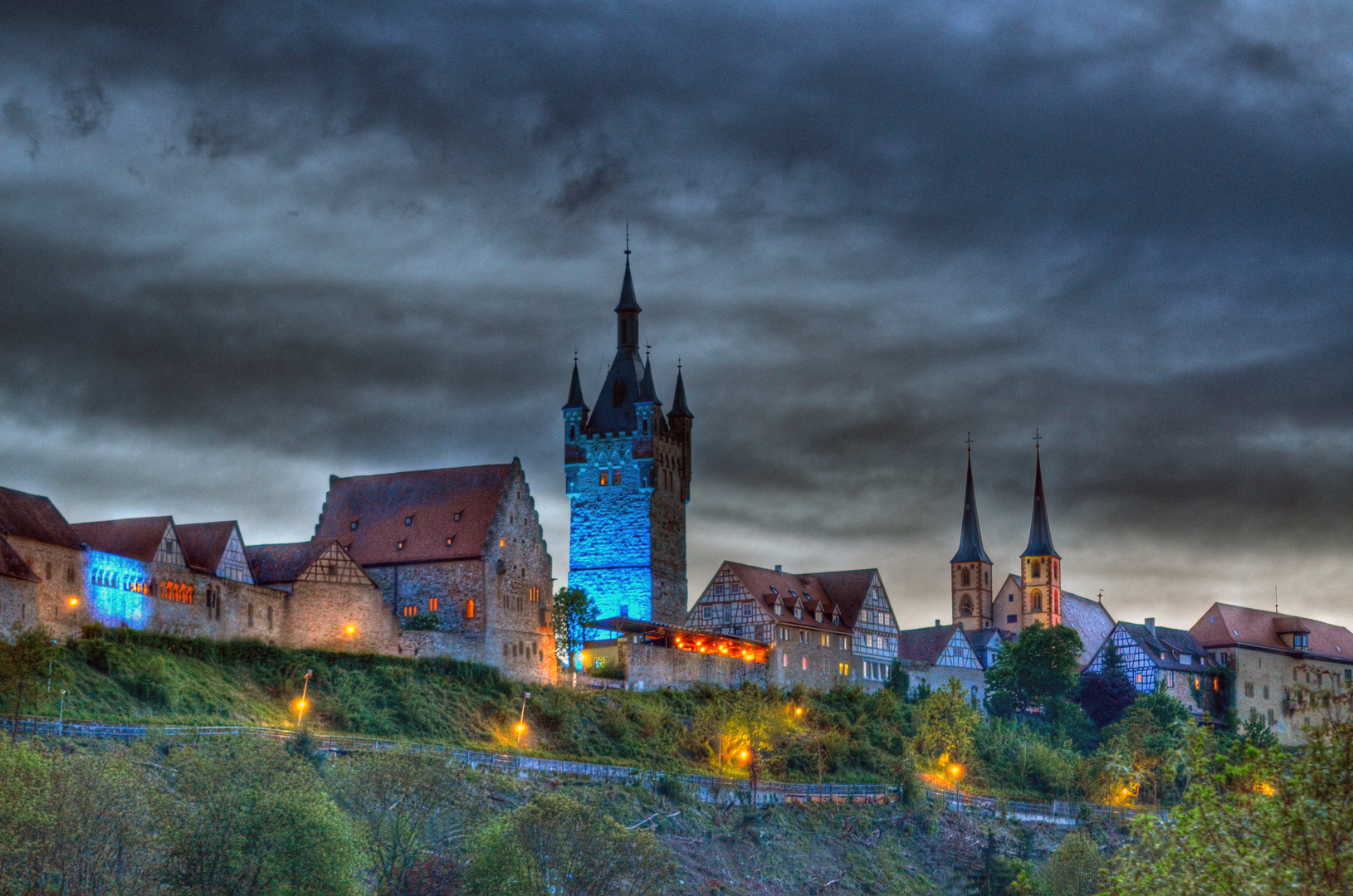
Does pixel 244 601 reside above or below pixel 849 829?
above

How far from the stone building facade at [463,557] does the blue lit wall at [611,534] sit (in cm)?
1488

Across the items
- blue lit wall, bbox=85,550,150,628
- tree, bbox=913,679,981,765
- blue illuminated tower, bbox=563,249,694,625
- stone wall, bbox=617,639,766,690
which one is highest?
blue illuminated tower, bbox=563,249,694,625

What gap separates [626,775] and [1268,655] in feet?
221

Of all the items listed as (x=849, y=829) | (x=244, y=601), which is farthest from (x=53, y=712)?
(x=849, y=829)

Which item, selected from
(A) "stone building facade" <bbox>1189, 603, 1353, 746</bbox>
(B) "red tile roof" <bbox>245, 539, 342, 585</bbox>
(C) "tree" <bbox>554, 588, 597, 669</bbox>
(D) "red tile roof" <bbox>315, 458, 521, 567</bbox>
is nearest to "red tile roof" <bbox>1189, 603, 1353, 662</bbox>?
(A) "stone building facade" <bbox>1189, 603, 1353, 746</bbox>

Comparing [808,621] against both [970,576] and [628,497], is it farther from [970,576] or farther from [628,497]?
[970,576]

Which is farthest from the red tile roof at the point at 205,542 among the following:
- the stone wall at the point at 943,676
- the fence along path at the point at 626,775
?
the stone wall at the point at 943,676

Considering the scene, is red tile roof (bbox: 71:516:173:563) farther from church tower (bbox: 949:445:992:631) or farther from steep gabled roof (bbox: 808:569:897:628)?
church tower (bbox: 949:445:992:631)

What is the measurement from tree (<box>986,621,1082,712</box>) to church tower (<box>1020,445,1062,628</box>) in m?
22.2

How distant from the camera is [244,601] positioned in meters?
72.2

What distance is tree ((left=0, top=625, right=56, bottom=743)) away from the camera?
181 feet

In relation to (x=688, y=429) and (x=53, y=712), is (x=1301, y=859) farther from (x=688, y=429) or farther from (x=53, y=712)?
(x=688, y=429)

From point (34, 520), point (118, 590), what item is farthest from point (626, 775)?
point (34, 520)

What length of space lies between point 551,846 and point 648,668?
34251mm
